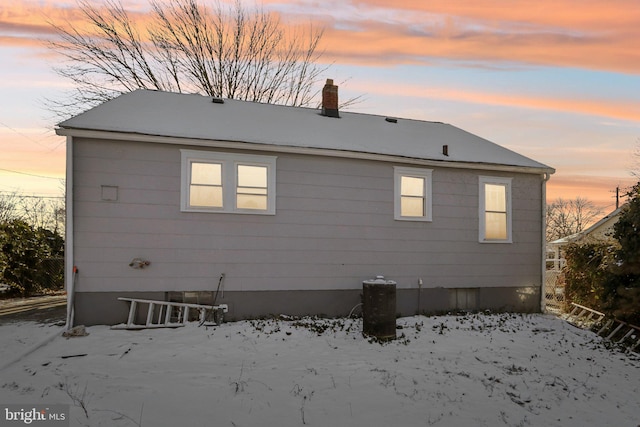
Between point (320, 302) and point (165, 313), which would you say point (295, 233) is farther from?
point (165, 313)

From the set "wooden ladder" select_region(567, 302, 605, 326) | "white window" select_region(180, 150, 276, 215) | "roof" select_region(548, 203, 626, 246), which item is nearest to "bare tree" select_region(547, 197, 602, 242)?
"roof" select_region(548, 203, 626, 246)

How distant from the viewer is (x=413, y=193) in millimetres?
11320

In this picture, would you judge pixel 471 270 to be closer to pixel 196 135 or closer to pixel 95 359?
pixel 196 135

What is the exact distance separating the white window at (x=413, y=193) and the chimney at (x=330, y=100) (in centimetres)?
328

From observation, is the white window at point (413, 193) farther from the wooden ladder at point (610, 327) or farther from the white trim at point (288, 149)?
the wooden ladder at point (610, 327)

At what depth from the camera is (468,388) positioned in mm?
6340

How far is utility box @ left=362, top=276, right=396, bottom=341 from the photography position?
28.2ft

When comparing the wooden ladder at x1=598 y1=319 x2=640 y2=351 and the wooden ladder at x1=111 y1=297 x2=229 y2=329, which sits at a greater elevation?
the wooden ladder at x1=111 y1=297 x2=229 y2=329

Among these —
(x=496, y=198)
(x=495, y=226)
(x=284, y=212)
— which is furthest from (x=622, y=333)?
(x=284, y=212)

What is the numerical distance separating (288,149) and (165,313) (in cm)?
459

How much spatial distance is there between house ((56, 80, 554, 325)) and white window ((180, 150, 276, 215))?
3 centimetres

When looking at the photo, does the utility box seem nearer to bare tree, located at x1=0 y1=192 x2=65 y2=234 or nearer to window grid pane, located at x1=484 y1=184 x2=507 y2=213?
window grid pane, located at x1=484 y1=184 x2=507 y2=213

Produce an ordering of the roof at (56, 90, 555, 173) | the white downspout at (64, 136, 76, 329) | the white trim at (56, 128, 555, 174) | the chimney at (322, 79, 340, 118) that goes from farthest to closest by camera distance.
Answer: the chimney at (322, 79, 340, 118)
the roof at (56, 90, 555, 173)
the white trim at (56, 128, 555, 174)
the white downspout at (64, 136, 76, 329)

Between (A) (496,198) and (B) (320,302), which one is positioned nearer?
(B) (320,302)
